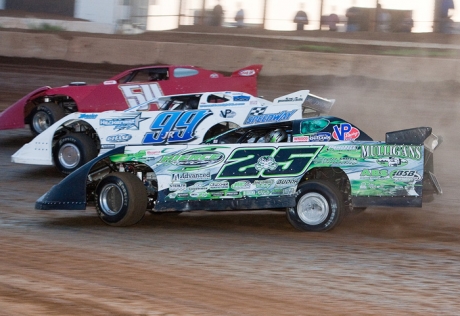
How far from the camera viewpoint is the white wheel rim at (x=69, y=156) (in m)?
10.6

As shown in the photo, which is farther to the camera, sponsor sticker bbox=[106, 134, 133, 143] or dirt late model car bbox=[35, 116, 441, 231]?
sponsor sticker bbox=[106, 134, 133, 143]

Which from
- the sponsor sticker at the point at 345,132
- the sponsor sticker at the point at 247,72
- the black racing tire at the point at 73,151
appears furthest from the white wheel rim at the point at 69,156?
the sponsor sticker at the point at 345,132

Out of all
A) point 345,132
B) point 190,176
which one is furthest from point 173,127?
point 345,132

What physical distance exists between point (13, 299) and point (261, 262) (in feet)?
6.87

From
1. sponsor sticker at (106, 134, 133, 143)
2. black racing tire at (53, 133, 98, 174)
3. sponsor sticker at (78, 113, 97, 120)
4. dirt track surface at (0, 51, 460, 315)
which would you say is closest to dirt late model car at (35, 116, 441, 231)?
dirt track surface at (0, 51, 460, 315)

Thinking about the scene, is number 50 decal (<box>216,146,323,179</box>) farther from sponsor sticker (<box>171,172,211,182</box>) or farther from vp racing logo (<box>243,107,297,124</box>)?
vp racing logo (<box>243,107,297,124</box>)

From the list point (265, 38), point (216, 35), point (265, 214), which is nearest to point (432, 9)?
point (265, 38)

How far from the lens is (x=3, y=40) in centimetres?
2470

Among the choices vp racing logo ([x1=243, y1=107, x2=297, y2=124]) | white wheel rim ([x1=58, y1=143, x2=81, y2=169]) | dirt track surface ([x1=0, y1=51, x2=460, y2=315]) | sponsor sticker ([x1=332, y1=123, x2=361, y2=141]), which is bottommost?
dirt track surface ([x1=0, y1=51, x2=460, y2=315])

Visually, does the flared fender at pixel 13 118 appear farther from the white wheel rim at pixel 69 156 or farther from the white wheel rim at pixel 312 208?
the white wheel rim at pixel 312 208

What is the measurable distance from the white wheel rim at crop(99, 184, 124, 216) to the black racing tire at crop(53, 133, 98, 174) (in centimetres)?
280

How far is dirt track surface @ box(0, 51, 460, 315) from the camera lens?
16.5ft

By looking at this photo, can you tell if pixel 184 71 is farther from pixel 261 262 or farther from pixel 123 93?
pixel 261 262

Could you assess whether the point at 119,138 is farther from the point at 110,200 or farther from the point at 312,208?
the point at 312,208
